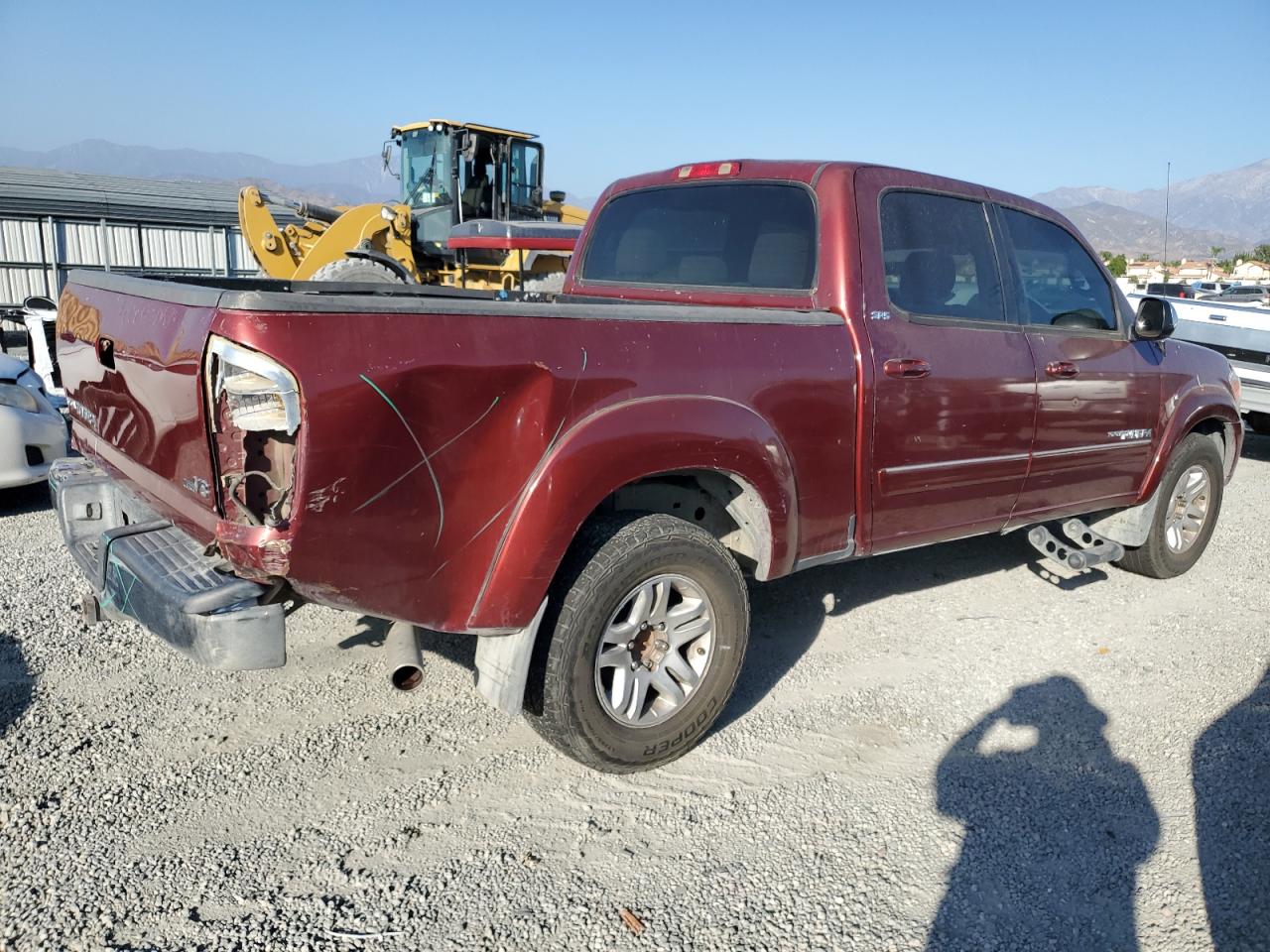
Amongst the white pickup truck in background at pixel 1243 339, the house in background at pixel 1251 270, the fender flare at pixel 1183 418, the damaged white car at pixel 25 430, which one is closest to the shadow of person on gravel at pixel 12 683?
the damaged white car at pixel 25 430

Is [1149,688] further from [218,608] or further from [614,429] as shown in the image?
[218,608]

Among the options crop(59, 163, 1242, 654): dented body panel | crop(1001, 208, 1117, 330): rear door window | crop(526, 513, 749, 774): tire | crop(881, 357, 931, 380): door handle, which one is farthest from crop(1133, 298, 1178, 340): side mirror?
crop(526, 513, 749, 774): tire

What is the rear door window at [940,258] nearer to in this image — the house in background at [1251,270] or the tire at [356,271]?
the tire at [356,271]

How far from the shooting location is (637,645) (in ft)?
10.7

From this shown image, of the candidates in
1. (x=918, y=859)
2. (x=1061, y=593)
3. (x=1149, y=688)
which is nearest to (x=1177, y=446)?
(x=1061, y=593)

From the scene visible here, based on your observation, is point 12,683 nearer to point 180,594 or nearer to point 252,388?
point 180,594

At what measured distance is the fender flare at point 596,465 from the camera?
2.74 m

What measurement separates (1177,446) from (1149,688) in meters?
1.75

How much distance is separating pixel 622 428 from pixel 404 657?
931 mm

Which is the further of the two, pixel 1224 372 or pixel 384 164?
pixel 384 164

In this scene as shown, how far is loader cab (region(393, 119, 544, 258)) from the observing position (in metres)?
12.6

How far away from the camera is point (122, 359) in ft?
9.73

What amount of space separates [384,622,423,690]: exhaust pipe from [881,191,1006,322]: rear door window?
219 cm

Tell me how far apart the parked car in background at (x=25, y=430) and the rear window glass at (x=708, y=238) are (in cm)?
336
